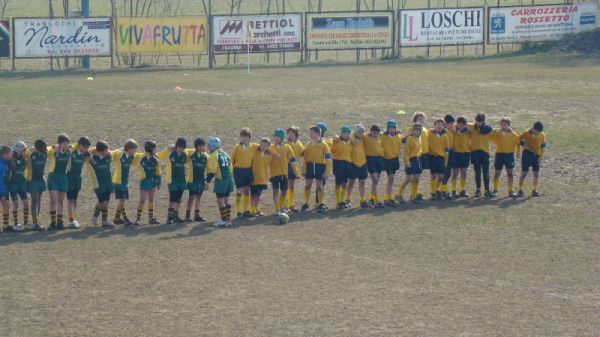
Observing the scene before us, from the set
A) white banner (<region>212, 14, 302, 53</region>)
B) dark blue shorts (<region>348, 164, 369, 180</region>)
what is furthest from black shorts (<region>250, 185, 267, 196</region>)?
white banner (<region>212, 14, 302, 53</region>)

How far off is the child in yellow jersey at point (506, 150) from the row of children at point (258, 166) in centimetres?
2

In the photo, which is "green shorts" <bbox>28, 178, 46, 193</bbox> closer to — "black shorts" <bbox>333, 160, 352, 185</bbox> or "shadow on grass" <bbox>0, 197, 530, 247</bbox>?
"shadow on grass" <bbox>0, 197, 530, 247</bbox>

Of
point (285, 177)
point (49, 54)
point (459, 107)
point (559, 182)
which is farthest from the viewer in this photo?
point (49, 54)

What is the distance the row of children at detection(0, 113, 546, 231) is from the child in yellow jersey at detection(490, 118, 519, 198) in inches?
0.8

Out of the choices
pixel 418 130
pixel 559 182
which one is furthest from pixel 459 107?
pixel 418 130

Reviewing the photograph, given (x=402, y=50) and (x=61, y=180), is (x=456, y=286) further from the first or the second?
(x=402, y=50)

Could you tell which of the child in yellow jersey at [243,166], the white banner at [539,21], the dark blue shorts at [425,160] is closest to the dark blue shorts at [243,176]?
the child in yellow jersey at [243,166]

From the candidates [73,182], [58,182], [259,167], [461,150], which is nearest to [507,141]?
[461,150]

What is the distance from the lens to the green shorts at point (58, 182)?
1622 centimetres

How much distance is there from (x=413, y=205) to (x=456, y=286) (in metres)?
5.74

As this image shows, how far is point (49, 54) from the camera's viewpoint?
43.6 metres

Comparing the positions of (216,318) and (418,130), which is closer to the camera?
(216,318)

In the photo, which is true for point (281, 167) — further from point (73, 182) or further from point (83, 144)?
point (73, 182)

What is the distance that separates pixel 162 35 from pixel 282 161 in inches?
1137
